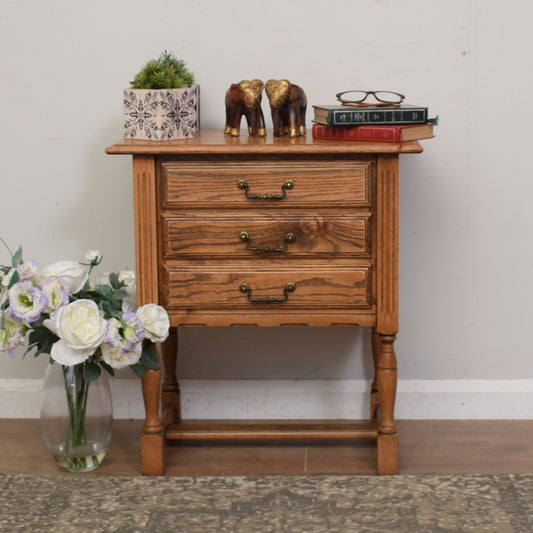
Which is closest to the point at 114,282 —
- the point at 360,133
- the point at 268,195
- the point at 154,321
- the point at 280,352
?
the point at 154,321

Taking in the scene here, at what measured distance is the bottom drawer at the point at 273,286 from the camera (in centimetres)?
198

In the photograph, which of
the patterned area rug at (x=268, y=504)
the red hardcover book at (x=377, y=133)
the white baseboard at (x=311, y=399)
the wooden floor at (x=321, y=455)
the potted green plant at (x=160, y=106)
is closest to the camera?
the patterned area rug at (x=268, y=504)

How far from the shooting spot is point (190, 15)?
7.65ft

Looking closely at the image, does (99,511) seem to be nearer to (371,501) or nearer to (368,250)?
(371,501)

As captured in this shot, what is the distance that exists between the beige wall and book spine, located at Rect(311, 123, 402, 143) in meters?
0.35

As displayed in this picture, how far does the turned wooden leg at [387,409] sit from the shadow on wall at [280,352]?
377 mm

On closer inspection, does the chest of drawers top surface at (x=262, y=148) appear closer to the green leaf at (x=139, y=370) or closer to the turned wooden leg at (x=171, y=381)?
the green leaf at (x=139, y=370)

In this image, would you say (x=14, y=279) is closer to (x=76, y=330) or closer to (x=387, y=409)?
A: (x=76, y=330)

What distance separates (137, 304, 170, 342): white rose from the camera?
6.44ft

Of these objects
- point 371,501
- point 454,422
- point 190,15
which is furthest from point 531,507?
point 190,15

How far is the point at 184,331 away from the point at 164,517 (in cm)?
71

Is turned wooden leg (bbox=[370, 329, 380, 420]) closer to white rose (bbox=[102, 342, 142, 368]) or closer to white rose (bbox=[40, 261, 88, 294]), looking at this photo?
white rose (bbox=[102, 342, 142, 368])

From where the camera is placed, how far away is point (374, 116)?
1.97m

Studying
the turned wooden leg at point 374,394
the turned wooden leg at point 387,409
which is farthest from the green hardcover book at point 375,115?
the turned wooden leg at point 374,394
